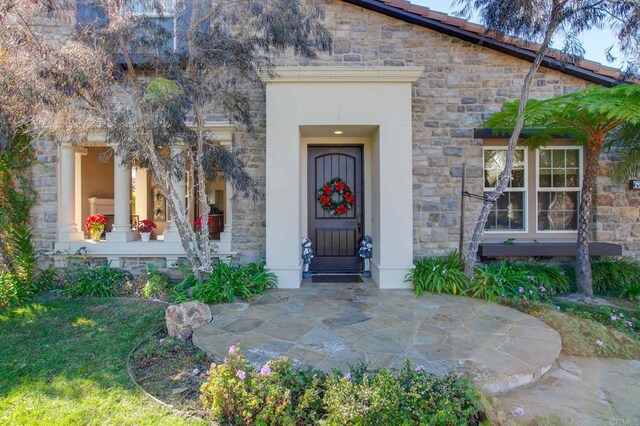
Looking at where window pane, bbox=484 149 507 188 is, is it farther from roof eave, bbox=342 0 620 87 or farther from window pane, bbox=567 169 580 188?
roof eave, bbox=342 0 620 87

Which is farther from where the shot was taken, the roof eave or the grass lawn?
the roof eave

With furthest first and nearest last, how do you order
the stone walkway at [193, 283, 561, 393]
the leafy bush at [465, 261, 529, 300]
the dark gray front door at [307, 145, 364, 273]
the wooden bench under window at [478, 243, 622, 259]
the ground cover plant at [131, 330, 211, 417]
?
1. the dark gray front door at [307, 145, 364, 273]
2. the wooden bench under window at [478, 243, 622, 259]
3. the leafy bush at [465, 261, 529, 300]
4. the stone walkway at [193, 283, 561, 393]
5. the ground cover plant at [131, 330, 211, 417]

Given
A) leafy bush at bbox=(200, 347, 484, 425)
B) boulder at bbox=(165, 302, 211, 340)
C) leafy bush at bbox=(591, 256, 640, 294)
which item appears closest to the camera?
leafy bush at bbox=(200, 347, 484, 425)

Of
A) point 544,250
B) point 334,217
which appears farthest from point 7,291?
point 544,250

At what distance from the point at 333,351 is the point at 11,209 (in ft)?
20.0

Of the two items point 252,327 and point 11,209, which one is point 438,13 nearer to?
point 252,327

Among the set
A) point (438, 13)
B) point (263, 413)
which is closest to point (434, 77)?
point (438, 13)

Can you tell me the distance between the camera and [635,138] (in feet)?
19.2

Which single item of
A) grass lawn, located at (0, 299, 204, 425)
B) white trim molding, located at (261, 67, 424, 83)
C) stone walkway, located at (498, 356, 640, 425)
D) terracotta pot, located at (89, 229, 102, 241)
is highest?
white trim molding, located at (261, 67, 424, 83)

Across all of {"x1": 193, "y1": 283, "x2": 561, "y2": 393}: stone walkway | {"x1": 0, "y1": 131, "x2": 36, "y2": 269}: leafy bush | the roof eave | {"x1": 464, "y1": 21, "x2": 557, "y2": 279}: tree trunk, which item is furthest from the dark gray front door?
{"x1": 0, "y1": 131, "x2": 36, "y2": 269}: leafy bush

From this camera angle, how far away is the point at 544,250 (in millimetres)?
6348

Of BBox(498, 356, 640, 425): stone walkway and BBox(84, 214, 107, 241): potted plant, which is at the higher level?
BBox(84, 214, 107, 241): potted plant

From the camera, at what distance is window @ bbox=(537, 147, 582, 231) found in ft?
22.5

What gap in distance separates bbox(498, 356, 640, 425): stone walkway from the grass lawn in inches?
104
